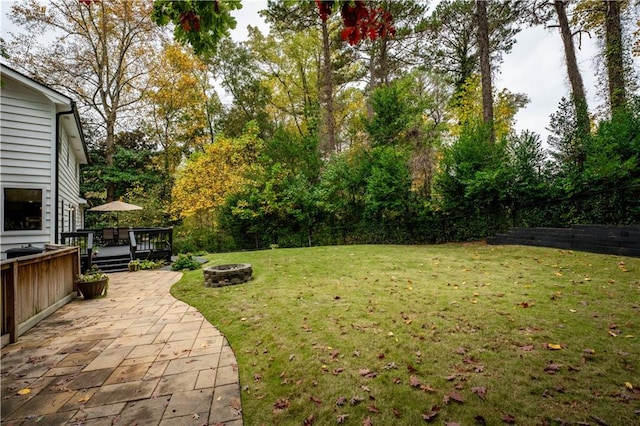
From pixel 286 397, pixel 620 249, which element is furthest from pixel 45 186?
pixel 620 249

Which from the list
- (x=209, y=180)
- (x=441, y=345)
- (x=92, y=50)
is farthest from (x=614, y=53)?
(x=92, y=50)

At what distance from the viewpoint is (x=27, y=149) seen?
7.22 metres

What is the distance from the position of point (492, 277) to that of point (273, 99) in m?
19.3

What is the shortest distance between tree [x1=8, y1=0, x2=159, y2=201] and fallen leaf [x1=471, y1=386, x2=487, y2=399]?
768 inches

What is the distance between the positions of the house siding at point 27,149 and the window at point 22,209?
9 centimetres

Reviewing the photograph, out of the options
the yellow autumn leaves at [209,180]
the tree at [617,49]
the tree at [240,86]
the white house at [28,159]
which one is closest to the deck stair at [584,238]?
the tree at [617,49]

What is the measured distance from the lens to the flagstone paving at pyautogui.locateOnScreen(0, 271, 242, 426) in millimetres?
2412

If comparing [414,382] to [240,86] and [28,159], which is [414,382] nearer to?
[28,159]

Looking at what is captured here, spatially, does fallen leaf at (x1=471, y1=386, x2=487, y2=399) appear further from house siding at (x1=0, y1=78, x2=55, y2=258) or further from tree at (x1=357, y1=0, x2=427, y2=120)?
tree at (x1=357, y1=0, x2=427, y2=120)

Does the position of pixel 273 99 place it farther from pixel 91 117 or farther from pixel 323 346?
pixel 323 346

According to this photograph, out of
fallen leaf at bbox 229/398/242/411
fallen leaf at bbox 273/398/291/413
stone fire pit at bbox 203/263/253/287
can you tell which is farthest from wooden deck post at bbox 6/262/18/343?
fallen leaf at bbox 273/398/291/413

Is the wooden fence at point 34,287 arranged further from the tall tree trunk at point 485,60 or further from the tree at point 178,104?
the tall tree trunk at point 485,60

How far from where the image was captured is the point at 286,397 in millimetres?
2564

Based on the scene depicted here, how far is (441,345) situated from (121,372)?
11.1 ft
